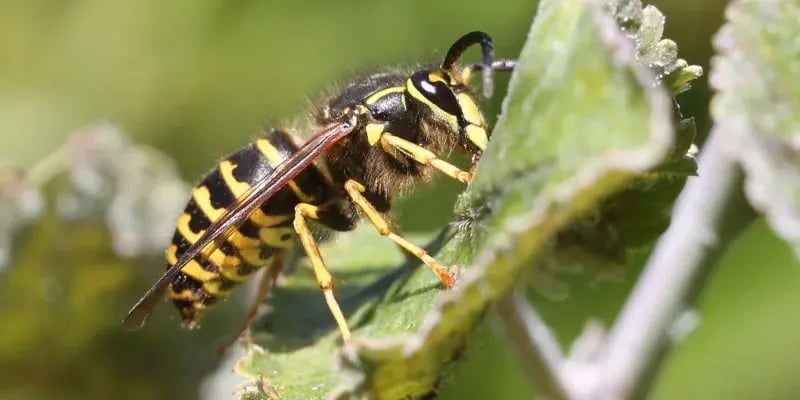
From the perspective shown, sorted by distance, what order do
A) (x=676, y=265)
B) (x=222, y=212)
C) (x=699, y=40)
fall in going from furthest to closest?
(x=699, y=40)
(x=222, y=212)
(x=676, y=265)

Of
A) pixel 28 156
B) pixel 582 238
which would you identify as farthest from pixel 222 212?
pixel 28 156

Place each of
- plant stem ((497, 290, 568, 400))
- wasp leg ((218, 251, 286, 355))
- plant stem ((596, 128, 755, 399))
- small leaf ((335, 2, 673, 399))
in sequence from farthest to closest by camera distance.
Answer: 1. wasp leg ((218, 251, 286, 355))
2. plant stem ((596, 128, 755, 399))
3. plant stem ((497, 290, 568, 400))
4. small leaf ((335, 2, 673, 399))

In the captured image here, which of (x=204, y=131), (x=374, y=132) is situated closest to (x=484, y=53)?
(x=374, y=132)

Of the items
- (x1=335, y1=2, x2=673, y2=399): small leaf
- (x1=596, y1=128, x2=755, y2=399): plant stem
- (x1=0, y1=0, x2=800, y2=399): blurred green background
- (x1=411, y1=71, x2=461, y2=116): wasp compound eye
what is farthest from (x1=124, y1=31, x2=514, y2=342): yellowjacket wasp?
(x1=335, y1=2, x2=673, y2=399): small leaf

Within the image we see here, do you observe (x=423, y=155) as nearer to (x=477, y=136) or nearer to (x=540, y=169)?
(x=477, y=136)

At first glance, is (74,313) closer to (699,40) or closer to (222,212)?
(222,212)

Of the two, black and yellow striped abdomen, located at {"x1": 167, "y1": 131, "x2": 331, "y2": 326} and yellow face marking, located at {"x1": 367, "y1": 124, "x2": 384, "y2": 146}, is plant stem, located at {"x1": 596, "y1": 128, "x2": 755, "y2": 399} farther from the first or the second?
black and yellow striped abdomen, located at {"x1": 167, "y1": 131, "x2": 331, "y2": 326}

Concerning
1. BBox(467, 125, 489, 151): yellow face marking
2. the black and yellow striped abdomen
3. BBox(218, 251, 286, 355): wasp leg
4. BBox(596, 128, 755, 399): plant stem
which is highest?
the black and yellow striped abdomen

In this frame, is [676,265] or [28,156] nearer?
[676,265]
